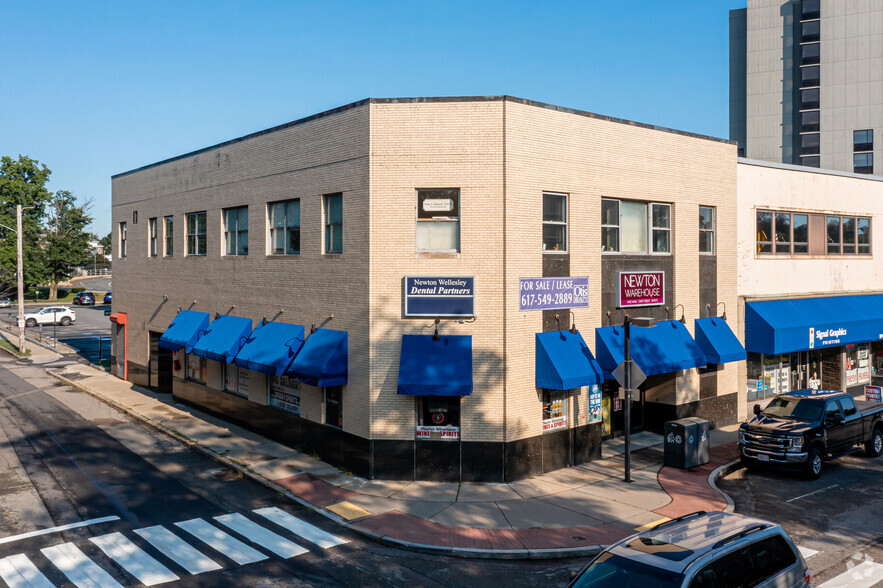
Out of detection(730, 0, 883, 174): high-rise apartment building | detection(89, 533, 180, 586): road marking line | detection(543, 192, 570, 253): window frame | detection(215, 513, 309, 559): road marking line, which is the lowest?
detection(215, 513, 309, 559): road marking line

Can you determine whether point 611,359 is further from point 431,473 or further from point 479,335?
point 431,473

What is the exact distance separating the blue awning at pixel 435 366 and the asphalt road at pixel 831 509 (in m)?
6.89

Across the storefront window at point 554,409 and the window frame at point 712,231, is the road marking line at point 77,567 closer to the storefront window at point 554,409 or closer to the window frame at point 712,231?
the storefront window at point 554,409

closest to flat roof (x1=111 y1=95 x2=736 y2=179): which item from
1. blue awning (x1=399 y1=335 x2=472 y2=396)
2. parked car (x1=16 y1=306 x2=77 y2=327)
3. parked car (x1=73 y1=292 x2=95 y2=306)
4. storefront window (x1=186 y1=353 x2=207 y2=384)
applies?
blue awning (x1=399 y1=335 x2=472 y2=396)

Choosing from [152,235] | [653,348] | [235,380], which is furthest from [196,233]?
[653,348]

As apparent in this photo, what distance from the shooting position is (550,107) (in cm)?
1764

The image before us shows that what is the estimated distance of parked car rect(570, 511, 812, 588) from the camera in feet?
23.9

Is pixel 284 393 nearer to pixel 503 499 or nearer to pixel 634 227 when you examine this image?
pixel 503 499

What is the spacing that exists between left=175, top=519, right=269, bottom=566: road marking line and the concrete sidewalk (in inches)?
84.7

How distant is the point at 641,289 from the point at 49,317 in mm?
57483

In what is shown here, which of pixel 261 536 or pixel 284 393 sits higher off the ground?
pixel 284 393

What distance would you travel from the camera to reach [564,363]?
56.4 feet

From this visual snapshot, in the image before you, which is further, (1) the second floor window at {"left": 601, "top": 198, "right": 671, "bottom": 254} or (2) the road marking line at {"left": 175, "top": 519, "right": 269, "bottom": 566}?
(1) the second floor window at {"left": 601, "top": 198, "right": 671, "bottom": 254}

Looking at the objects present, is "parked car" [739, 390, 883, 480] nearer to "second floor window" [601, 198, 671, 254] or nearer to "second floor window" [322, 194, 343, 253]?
"second floor window" [601, 198, 671, 254]
